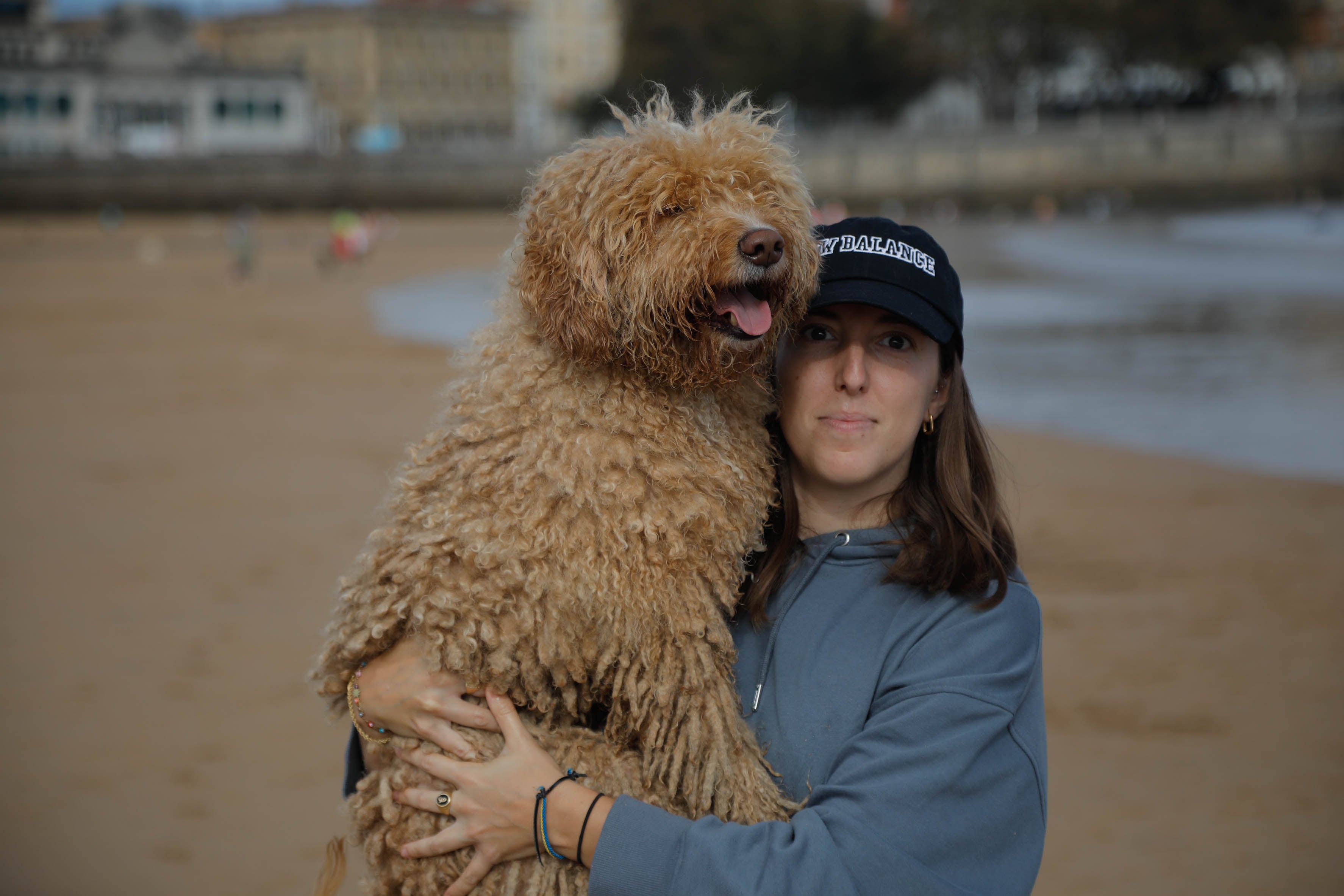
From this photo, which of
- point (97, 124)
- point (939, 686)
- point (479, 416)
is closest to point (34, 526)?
point (479, 416)

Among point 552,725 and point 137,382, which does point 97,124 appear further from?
point 552,725

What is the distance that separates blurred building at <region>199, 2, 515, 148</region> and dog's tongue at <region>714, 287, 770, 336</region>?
87.8 meters

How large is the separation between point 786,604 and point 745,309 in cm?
56

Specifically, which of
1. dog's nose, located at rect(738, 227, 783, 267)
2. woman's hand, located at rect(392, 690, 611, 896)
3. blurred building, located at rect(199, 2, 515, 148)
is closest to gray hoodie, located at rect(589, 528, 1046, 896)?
woman's hand, located at rect(392, 690, 611, 896)

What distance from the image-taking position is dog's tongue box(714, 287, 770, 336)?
2246 mm

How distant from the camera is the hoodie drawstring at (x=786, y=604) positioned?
226 centimetres

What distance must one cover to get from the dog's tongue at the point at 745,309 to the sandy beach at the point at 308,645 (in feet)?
2.65

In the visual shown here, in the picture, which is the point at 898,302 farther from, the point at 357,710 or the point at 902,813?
the point at 357,710

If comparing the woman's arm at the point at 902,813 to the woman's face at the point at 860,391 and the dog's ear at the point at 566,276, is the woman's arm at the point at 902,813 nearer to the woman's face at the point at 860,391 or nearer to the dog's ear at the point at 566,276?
the woman's face at the point at 860,391

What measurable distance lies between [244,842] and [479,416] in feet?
10.1

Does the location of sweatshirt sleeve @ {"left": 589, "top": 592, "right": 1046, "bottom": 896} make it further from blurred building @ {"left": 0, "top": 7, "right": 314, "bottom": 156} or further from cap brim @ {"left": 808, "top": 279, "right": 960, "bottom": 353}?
blurred building @ {"left": 0, "top": 7, "right": 314, "bottom": 156}

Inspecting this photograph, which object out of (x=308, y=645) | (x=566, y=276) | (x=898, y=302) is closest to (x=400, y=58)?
(x=308, y=645)

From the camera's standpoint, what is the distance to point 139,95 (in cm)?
6919

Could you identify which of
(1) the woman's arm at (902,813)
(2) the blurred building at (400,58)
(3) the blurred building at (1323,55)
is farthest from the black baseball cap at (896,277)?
(2) the blurred building at (400,58)
